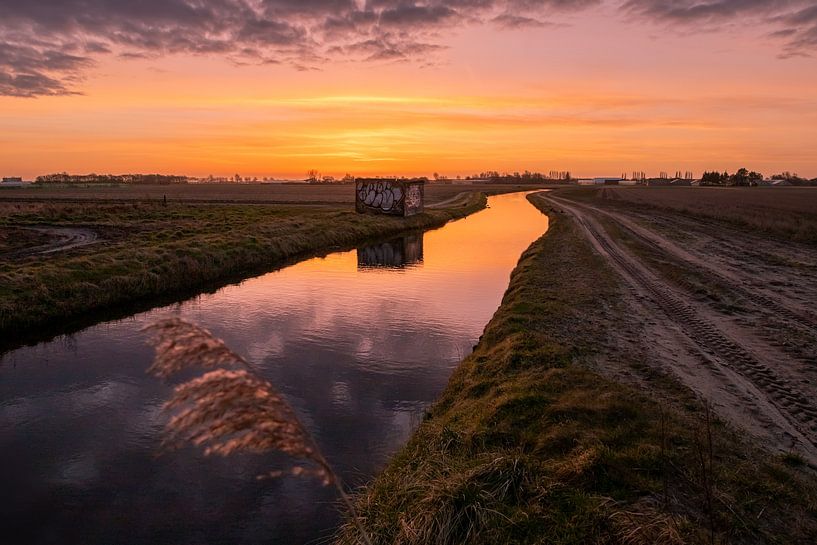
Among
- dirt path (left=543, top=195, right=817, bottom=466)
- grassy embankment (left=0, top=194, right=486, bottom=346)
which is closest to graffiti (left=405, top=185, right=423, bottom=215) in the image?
grassy embankment (left=0, top=194, right=486, bottom=346)

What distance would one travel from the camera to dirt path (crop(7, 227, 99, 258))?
29431mm

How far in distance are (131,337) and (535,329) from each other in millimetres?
13359

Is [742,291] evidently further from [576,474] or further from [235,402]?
[235,402]

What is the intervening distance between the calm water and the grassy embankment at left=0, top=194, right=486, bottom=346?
92.6 inches

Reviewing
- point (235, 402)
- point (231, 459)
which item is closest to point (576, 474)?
point (235, 402)

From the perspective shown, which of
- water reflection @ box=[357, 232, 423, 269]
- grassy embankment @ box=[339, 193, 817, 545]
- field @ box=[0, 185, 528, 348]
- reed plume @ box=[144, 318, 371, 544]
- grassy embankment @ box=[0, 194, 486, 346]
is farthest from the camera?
water reflection @ box=[357, 232, 423, 269]

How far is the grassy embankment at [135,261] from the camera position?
796 inches

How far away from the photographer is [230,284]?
27578 mm

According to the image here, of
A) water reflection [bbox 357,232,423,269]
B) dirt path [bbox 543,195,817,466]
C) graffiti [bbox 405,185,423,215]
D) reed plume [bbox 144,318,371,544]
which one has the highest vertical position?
reed plume [bbox 144,318,371,544]

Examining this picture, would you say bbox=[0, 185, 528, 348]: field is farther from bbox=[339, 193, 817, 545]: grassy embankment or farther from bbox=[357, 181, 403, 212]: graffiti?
bbox=[339, 193, 817, 545]: grassy embankment

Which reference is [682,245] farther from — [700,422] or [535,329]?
[700,422]

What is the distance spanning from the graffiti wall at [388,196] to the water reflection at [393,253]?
512 inches

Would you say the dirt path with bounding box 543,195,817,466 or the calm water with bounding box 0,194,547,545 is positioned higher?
the dirt path with bounding box 543,195,817,466

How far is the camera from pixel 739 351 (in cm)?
1341
